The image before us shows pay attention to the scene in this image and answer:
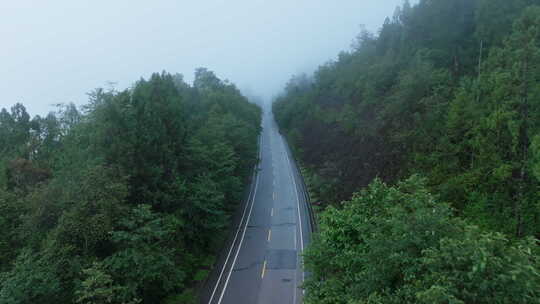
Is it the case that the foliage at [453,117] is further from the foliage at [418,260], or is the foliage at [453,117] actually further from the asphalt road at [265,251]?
the foliage at [418,260]

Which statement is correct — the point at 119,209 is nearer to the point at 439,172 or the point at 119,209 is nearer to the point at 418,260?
the point at 418,260

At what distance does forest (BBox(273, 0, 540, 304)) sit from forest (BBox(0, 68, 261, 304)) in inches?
297

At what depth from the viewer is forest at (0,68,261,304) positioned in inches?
530

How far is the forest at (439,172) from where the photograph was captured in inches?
276

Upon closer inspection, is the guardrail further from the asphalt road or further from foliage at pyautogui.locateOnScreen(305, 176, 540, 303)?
foliage at pyautogui.locateOnScreen(305, 176, 540, 303)

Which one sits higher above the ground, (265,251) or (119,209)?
(119,209)

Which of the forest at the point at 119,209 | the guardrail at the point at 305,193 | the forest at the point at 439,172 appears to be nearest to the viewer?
the forest at the point at 439,172

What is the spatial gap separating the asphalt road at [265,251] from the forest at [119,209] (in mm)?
1458

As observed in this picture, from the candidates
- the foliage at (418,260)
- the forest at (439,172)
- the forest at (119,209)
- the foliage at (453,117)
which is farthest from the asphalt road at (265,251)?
the foliage at (418,260)

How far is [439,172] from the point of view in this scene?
19094mm

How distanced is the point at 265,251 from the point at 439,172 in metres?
12.3

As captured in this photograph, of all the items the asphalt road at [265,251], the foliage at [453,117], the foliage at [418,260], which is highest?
the foliage at [453,117]

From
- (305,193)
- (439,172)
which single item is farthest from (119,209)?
(305,193)

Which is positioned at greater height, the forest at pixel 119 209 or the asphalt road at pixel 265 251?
the forest at pixel 119 209
